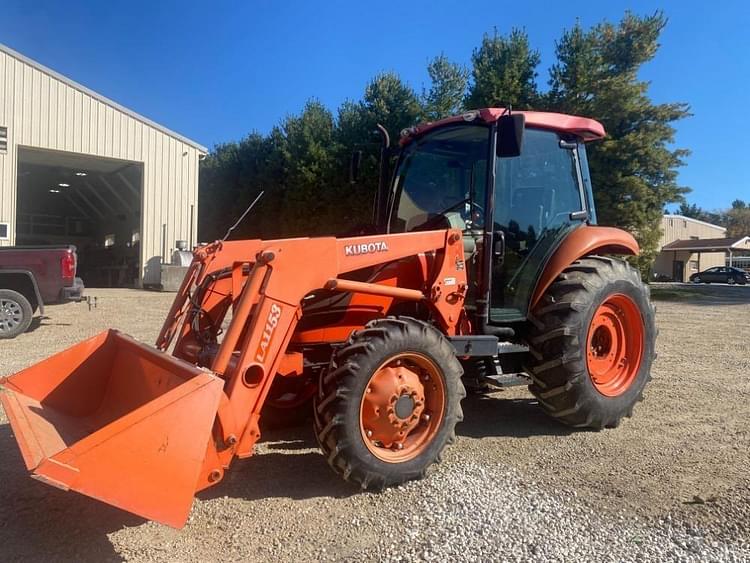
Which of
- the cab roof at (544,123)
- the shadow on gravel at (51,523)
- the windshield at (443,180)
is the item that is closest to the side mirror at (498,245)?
the windshield at (443,180)

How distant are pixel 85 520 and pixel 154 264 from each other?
17.9 m

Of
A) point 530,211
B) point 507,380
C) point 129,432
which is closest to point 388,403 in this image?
point 507,380

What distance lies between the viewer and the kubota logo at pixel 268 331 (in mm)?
3295

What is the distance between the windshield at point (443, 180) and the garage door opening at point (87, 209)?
52.1ft

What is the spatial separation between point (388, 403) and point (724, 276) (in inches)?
1831

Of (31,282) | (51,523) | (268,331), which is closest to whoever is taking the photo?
(51,523)

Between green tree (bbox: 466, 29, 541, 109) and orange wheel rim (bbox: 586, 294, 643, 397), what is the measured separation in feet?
64.5

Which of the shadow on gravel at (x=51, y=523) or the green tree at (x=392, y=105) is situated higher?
the green tree at (x=392, y=105)

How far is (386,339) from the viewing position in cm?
354

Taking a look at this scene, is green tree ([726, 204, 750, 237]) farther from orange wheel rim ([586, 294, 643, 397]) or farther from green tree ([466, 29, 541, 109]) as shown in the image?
orange wheel rim ([586, 294, 643, 397])

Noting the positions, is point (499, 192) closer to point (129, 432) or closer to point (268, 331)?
point (268, 331)

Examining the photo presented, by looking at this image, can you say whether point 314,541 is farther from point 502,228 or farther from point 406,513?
point 502,228

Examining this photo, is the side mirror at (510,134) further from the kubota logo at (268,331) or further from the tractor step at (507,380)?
the kubota logo at (268,331)

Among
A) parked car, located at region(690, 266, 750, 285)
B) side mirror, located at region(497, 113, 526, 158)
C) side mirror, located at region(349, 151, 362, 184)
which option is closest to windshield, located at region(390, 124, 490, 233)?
side mirror, located at region(497, 113, 526, 158)
